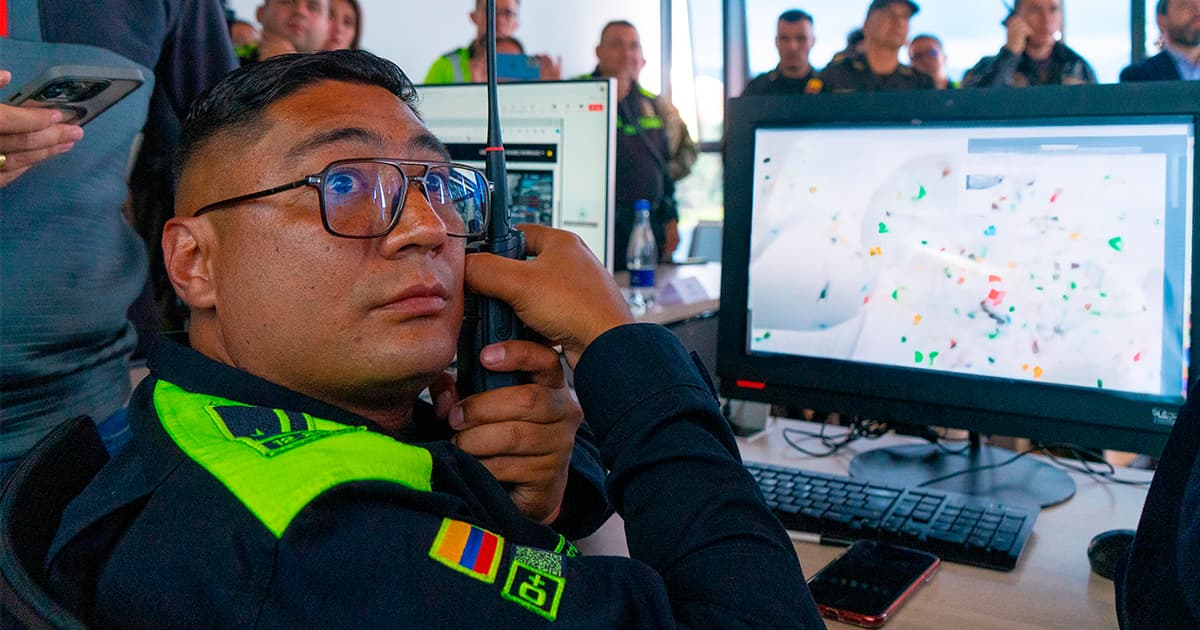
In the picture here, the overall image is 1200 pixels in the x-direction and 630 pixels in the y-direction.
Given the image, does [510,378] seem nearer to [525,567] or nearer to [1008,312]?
[525,567]

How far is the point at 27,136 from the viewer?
1.08 metres

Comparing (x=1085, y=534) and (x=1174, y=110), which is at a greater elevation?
(x=1174, y=110)

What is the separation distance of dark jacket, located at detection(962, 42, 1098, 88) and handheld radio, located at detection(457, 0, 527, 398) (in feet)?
11.6

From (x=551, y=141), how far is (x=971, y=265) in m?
0.99

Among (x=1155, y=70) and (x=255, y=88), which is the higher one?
(x=1155, y=70)

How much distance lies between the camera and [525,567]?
2.25ft

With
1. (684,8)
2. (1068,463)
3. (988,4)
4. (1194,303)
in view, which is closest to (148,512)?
(1194,303)

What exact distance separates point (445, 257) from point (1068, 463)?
1.04 metres

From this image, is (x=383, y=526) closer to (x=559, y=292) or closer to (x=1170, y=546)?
(x=559, y=292)

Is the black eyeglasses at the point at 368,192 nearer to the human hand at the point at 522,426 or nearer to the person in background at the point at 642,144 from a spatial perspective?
the human hand at the point at 522,426

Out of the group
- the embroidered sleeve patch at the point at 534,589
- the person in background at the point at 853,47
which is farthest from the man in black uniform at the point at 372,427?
the person in background at the point at 853,47

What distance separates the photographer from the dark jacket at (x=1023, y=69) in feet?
13.3

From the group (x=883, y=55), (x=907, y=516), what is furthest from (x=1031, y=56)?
(x=907, y=516)

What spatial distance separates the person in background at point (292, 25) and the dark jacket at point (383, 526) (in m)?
2.58
